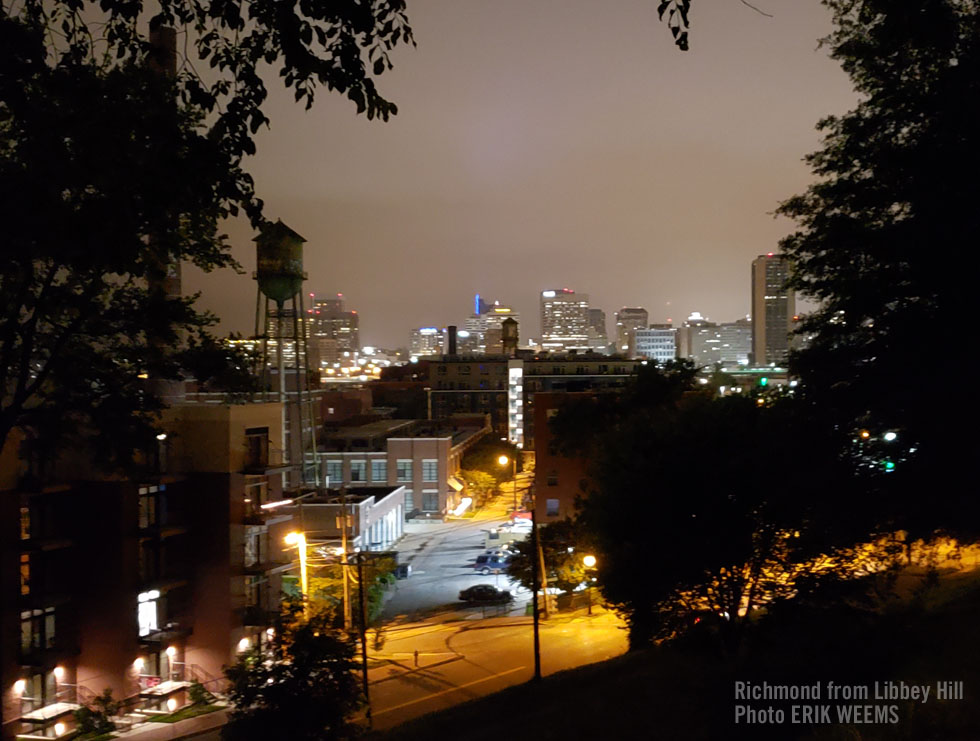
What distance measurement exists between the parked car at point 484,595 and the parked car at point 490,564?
4008 mm

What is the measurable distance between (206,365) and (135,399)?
963mm

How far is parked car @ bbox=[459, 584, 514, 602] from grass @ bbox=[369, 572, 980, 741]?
16292mm

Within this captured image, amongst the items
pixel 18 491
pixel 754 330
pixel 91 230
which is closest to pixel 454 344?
pixel 754 330

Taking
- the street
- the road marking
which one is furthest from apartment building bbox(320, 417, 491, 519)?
the road marking

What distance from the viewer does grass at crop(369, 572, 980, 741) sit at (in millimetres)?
8033

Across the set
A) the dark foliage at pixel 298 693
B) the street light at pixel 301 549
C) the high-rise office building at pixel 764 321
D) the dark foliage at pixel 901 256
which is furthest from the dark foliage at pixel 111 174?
the high-rise office building at pixel 764 321

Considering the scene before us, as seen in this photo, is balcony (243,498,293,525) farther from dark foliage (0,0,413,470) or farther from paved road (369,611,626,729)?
dark foliage (0,0,413,470)

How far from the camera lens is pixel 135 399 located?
31.0ft

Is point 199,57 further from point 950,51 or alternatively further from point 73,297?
point 950,51

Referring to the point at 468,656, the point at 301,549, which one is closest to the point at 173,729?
the point at 301,549

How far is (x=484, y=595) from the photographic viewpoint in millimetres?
30812

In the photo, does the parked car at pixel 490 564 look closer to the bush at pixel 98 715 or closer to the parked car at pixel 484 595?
the parked car at pixel 484 595

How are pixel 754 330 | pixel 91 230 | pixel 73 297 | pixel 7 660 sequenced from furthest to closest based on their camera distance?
pixel 754 330 → pixel 7 660 → pixel 73 297 → pixel 91 230

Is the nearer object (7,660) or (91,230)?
(91,230)
